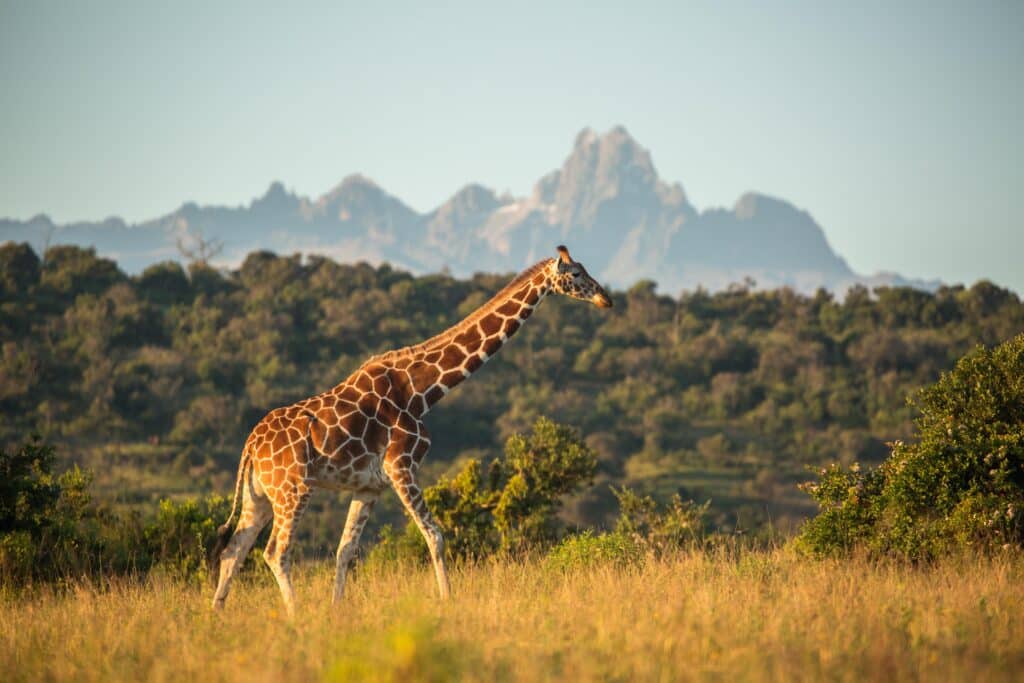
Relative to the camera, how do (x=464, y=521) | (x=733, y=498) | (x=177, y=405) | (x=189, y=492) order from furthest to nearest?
(x=177, y=405) → (x=733, y=498) → (x=189, y=492) → (x=464, y=521)

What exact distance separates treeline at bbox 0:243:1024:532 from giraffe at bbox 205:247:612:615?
2057 centimetres

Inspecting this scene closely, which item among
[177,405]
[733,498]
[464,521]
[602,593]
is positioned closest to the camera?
[602,593]

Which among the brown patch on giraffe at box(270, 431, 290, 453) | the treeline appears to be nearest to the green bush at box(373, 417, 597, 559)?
the brown patch on giraffe at box(270, 431, 290, 453)

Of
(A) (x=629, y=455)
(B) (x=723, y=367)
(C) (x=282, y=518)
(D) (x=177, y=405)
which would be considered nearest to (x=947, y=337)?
(B) (x=723, y=367)

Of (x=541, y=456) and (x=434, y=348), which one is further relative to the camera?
(x=541, y=456)

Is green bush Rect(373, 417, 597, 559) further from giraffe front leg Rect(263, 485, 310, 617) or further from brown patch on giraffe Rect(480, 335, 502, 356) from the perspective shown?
giraffe front leg Rect(263, 485, 310, 617)

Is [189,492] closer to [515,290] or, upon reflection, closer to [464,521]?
[464,521]

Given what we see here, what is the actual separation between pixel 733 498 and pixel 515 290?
26123mm

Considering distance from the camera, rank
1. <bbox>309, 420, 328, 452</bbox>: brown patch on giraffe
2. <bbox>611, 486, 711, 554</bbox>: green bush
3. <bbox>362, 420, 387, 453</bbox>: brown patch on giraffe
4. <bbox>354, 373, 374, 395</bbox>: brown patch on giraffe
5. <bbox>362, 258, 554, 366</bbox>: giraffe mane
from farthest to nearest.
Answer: <bbox>611, 486, 711, 554</bbox>: green bush
<bbox>362, 258, 554, 366</bbox>: giraffe mane
<bbox>354, 373, 374, 395</bbox>: brown patch on giraffe
<bbox>362, 420, 387, 453</bbox>: brown patch on giraffe
<bbox>309, 420, 328, 452</bbox>: brown patch on giraffe

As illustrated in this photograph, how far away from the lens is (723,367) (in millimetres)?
50281

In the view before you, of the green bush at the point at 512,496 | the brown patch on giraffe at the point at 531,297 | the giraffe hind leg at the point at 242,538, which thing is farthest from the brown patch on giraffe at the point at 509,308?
the green bush at the point at 512,496

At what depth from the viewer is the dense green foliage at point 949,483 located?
1196 centimetres

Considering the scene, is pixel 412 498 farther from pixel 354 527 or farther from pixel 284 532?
pixel 284 532

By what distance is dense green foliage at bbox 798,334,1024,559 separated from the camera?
471 inches
